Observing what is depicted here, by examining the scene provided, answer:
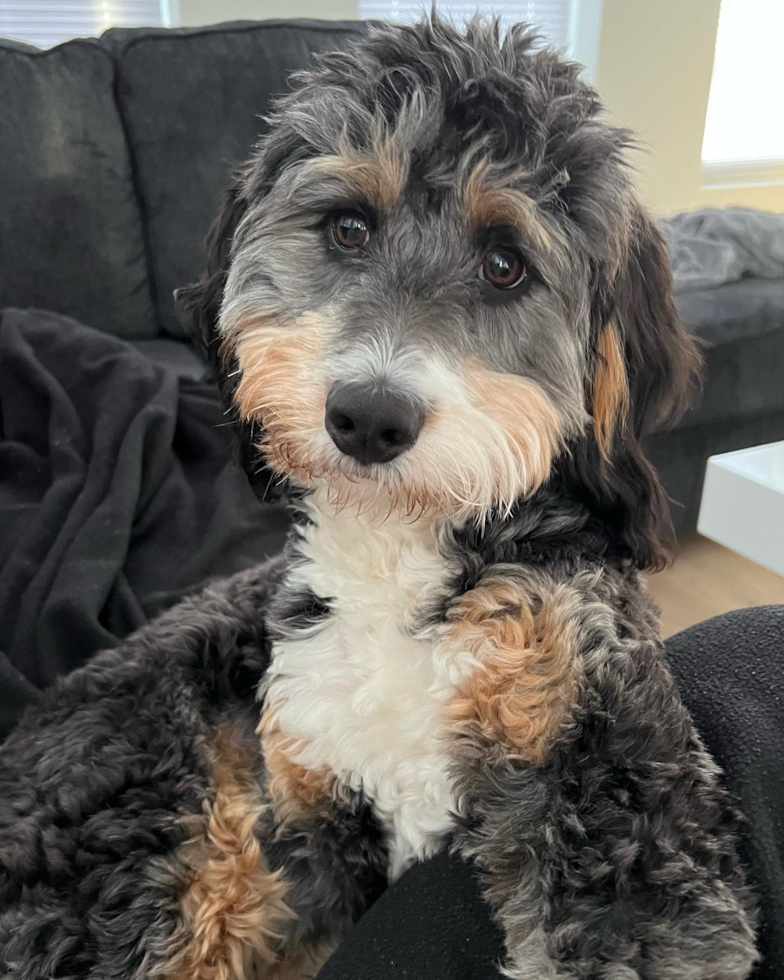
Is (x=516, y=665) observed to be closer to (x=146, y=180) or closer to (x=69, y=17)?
(x=146, y=180)

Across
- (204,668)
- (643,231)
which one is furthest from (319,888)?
(643,231)

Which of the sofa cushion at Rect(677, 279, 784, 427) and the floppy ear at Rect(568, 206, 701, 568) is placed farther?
the sofa cushion at Rect(677, 279, 784, 427)

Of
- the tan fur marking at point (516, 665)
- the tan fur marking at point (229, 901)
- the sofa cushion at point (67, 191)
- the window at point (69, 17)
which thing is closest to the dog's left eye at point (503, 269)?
the tan fur marking at point (516, 665)

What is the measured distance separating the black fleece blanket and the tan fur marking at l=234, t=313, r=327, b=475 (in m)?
0.54

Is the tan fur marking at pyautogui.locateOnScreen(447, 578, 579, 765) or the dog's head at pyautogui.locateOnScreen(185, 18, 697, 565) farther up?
the dog's head at pyautogui.locateOnScreen(185, 18, 697, 565)

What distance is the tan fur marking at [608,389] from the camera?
1.08 metres

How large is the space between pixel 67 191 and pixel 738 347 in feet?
6.77

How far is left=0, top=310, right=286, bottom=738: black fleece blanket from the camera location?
1.53 metres

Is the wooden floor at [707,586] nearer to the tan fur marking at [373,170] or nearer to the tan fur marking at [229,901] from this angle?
the tan fur marking at [229,901]

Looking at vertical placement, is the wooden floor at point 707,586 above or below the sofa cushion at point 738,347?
below

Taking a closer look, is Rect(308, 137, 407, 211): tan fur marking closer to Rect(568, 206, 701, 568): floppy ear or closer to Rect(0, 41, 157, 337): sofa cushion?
Rect(568, 206, 701, 568): floppy ear

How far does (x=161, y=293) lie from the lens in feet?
9.08

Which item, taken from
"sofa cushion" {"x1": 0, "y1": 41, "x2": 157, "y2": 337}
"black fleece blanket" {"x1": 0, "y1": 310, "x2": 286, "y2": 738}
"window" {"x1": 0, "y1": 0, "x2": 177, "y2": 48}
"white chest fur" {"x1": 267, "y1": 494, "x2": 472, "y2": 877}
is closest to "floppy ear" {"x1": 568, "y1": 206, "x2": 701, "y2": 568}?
"white chest fur" {"x1": 267, "y1": 494, "x2": 472, "y2": 877}

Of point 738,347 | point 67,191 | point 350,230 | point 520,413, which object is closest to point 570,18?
point 738,347
